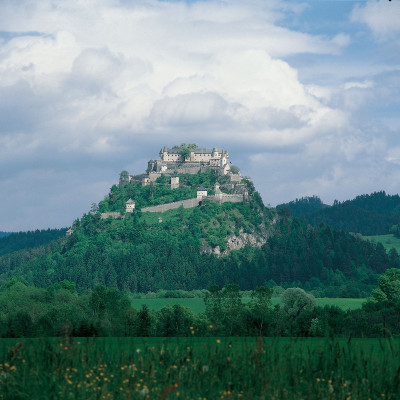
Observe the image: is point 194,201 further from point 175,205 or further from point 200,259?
point 200,259

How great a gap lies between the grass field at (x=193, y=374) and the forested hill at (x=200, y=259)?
15675 cm

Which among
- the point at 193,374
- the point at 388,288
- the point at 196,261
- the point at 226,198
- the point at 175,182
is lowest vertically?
the point at 193,374

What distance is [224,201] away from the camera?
7682 inches

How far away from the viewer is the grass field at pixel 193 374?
608 inches

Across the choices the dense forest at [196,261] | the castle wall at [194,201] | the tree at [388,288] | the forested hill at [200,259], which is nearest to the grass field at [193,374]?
the tree at [388,288]

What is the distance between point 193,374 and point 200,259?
170 m

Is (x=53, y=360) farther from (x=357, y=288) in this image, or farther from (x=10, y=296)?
(x=357, y=288)

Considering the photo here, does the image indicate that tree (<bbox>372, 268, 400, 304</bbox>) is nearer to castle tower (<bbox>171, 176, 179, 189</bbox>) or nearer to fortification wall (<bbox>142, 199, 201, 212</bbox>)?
fortification wall (<bbox>142, 199, 201, 212</bbox>)

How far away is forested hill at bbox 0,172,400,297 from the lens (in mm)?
180250

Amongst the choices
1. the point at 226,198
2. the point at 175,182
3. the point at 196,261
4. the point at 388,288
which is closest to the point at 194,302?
the point at 196,261

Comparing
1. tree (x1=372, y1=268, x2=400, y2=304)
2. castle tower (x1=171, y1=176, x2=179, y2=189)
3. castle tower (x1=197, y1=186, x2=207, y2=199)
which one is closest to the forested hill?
castle tower (x1=171, y1=176, x2=179, y2=189)

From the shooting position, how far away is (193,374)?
1619cm

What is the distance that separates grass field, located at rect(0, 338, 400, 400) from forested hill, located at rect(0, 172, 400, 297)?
157 meters

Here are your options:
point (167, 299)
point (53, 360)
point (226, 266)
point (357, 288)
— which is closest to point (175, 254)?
point (226, 266)
